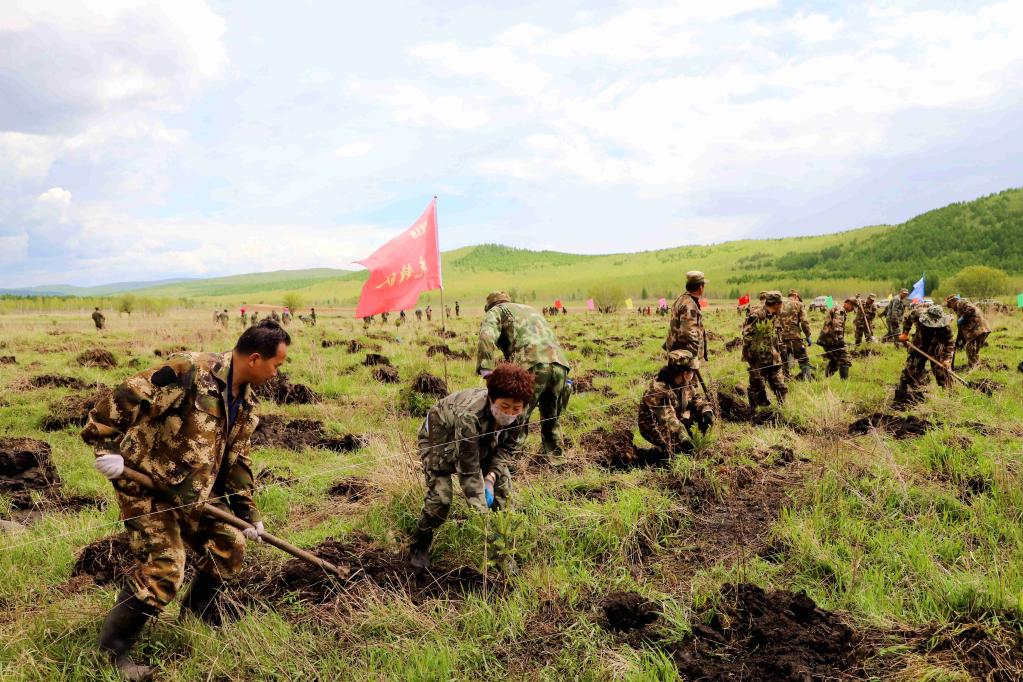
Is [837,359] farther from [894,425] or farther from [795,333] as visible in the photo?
[894,425]

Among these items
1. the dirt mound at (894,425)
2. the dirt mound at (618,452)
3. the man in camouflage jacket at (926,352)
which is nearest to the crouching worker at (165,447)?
the dirt mound at (618,452)

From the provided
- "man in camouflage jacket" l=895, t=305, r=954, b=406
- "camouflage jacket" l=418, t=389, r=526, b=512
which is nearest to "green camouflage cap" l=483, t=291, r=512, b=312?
"camouflage jacket" l=418, t=389, r=526, b=512

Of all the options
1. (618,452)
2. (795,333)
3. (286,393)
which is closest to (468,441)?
(618,452)

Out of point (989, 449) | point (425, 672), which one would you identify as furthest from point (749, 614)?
point (989, 449)

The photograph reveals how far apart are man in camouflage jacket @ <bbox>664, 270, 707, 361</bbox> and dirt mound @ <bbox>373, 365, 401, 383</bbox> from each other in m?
6.06

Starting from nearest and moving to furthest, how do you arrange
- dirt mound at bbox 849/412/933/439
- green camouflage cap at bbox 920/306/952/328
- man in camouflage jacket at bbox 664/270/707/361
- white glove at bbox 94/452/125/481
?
1. white glove at bbox 94/452/125/481
2. dirt mound at bbox 849/412/933/439
3. man in camouflage jacket at bbox 664/270/707/361
4. green camouflage cap at bbox 920/306/952/328

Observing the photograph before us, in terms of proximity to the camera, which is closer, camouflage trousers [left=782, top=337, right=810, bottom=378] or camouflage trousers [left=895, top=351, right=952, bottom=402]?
camouflage trousers [left=895, top=351, right=952, bottom=402]

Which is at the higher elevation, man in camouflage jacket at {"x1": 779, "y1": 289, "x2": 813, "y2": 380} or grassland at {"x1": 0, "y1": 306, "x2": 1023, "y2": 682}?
man in camouflage jacket at {"x1": 779, "y1": 289, "x2": 813, "y2": 380}

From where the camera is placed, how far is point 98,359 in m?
12.7

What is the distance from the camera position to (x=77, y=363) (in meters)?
12.6

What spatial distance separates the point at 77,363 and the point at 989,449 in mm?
14862

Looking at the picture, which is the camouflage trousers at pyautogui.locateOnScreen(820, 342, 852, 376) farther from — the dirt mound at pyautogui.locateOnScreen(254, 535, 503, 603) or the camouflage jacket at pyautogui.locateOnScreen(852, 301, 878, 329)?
the dirt mound at pyautogui.locateOnScreen(254, 535, 503, 603)

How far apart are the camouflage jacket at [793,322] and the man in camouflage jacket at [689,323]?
4.49 m

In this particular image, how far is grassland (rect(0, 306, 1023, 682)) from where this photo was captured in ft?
9.70
